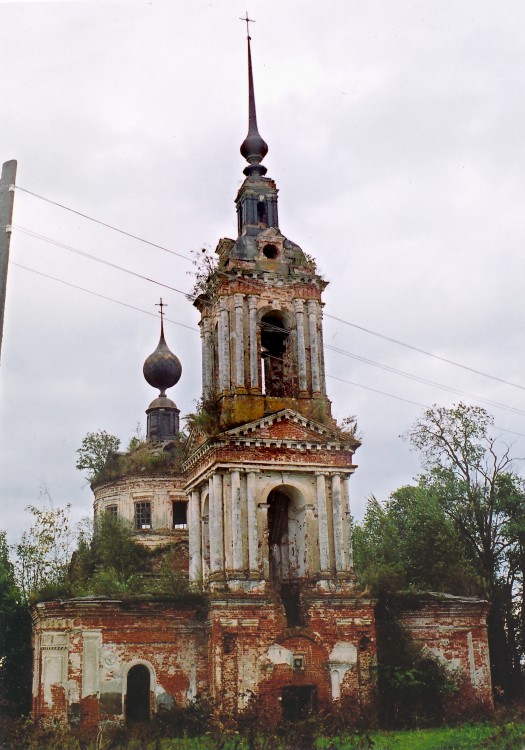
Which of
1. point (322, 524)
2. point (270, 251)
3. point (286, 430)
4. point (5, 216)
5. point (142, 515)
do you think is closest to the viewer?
point (5, 216)

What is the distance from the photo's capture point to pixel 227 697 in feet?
68.0

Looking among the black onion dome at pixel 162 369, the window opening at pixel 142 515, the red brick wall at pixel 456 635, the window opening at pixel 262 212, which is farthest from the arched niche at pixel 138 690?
the black onion dome at pixel 162 369

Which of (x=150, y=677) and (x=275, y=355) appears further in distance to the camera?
(x=275, y=355)

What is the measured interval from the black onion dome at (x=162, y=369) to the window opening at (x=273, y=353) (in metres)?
10.5

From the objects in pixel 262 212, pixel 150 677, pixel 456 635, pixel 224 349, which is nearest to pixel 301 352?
pixel 224 349

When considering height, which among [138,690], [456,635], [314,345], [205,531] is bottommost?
[138,690]

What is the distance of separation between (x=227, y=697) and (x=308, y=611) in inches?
108

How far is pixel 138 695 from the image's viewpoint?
21250 mm

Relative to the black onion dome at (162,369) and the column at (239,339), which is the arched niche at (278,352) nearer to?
the column at (239,339)

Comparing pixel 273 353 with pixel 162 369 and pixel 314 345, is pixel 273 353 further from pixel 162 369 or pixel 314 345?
pixel 162 369

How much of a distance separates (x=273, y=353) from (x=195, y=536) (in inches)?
212

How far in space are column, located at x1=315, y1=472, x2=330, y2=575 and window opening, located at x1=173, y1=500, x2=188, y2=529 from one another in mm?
10259

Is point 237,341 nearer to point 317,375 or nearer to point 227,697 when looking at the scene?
point 317,375

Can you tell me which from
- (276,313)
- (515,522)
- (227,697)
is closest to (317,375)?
(276,313)
